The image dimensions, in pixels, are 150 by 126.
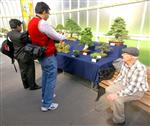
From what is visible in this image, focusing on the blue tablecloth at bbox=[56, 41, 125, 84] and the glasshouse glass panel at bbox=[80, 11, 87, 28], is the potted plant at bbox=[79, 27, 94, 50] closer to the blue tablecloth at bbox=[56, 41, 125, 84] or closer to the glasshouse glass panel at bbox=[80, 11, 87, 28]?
the blue tablecloth at bbox=[56, 41, 125, 84]

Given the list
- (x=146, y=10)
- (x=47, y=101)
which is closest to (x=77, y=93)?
(x=47, y=101)

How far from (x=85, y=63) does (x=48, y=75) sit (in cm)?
80

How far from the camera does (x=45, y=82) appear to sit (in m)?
2.45

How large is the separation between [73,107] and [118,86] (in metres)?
0.82

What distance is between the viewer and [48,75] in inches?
93.3

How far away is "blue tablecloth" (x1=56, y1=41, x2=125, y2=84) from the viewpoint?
2.74 meters

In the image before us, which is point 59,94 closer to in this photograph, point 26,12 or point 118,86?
point 118,86

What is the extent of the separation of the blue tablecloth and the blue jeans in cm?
70

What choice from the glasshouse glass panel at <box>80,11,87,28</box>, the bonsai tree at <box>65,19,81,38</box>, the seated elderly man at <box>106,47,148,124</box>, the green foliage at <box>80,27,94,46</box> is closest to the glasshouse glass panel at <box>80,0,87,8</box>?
the glasshouse glass panel at <box>80,11,87,28</box>

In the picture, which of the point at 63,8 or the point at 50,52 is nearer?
the point at 50,52

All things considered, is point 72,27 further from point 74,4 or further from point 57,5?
point 57,5

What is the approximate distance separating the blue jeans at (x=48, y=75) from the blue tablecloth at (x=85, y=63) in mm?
700

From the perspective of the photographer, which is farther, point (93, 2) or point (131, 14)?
point (93, 2)

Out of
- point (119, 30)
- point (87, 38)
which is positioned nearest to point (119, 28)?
point (119, 30)
